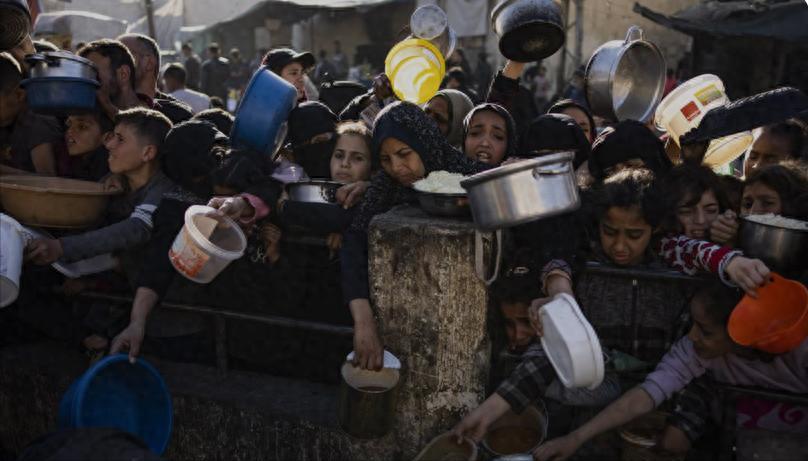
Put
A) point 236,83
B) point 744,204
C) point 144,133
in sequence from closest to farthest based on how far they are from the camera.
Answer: point 744,204 → point 144,133 → point 236,83

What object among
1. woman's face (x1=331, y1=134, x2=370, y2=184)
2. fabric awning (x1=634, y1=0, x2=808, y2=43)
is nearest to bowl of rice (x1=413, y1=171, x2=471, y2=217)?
woman's face (x1=331, y1=134, x2=370, y2=184)

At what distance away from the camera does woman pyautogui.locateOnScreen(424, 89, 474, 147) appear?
180 inches

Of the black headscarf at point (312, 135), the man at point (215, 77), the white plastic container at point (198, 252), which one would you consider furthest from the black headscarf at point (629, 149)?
the man at point (215, 77)

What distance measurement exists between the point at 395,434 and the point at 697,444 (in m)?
1.30

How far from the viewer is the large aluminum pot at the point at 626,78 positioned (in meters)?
4.35

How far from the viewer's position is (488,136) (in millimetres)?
3760

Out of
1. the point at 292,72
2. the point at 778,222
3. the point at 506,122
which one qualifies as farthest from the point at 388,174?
the point at 292,72

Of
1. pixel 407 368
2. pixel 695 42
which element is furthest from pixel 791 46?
pixel 407 368

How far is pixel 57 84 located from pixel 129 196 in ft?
2.49

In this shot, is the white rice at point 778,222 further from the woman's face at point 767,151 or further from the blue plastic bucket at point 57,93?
the blue plastic bucket at point 57,93

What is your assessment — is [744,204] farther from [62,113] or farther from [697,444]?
[62,113]

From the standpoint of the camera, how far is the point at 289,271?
10.3ft

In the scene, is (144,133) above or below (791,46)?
below

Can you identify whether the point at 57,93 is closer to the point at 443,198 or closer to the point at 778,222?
the point at 443,198
